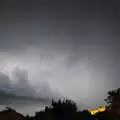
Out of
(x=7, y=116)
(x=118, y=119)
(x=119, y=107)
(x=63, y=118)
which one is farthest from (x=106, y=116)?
(x=7, y=116)

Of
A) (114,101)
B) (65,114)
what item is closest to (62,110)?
(65,114)

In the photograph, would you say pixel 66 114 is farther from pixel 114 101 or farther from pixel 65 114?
pixel 114 101

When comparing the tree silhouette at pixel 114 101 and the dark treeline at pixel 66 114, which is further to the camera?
the tree silhouette at pixel 114 101

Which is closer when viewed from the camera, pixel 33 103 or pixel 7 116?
pixel 7 116

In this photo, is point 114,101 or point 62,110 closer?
point 62,110

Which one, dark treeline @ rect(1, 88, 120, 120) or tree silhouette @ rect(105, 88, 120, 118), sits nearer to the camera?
dark treeline @ rect(1, 88, 120, 120)

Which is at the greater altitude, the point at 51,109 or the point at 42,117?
the point at 51,109

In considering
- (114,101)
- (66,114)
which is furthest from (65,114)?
(114,101)

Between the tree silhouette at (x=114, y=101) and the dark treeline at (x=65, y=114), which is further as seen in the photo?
the tree silhouette at (x=114, y=101)

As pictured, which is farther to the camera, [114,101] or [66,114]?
[114,101]

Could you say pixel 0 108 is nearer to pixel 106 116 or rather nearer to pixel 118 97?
pixel 106 116

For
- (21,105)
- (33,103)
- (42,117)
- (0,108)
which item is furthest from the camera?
(33,103)

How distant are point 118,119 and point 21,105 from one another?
7663 millimetres

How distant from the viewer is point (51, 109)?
12.9 m
